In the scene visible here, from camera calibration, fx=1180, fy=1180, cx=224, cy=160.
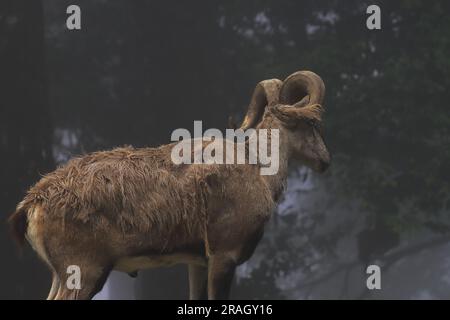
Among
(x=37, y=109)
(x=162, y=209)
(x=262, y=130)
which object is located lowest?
(x=162, y=209)

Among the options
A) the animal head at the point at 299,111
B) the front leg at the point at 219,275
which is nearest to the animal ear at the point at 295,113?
the animal head at the point at 299,111

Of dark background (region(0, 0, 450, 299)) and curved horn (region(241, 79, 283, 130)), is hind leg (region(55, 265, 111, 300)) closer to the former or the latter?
curved horn (region(241, 79, 283, 130))

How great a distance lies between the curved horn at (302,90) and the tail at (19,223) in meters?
1.99

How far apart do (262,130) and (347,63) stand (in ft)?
27.4

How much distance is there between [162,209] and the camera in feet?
24.4

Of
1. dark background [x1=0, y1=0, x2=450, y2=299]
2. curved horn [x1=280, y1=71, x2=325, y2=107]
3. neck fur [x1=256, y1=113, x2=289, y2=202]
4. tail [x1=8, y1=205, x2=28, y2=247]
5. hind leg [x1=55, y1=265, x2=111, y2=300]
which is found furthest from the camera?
dark background [x1=0, y1=0, x2=450, y2=299]

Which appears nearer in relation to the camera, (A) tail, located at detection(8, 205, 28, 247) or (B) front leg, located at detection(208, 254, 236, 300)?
(A) tail, located at detection(8, 205, 28, 247)

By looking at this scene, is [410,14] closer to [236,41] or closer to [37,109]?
[236,41]

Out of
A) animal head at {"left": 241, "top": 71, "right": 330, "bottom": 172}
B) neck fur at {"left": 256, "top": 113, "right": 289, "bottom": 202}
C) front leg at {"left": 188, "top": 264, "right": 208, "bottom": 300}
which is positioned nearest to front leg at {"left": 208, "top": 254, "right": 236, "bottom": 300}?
front leg at {"left": 188, "top": 264, "right": 208, "bottom": 300}

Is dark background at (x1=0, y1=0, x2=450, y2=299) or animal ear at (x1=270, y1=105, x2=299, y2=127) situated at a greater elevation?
dark background at (x1=0, y1=0, x2=450, y2=299)

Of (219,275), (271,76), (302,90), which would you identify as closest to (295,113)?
(302,90)

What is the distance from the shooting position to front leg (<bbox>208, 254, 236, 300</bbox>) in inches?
297

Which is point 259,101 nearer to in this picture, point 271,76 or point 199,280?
point 199,280

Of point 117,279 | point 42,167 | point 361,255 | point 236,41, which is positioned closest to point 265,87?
point 42,167
